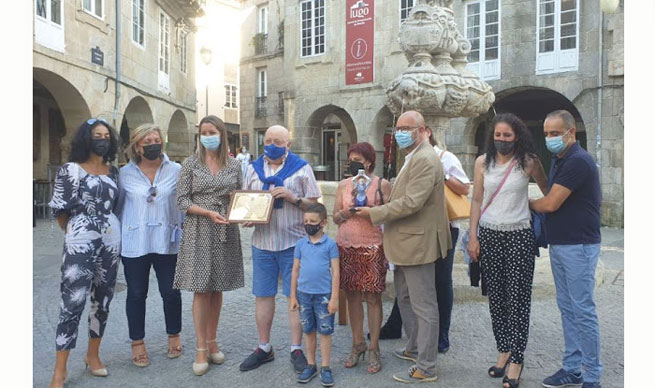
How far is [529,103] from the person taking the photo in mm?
18797

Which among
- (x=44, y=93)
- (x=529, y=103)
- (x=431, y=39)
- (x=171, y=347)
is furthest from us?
(x=529, y=103)

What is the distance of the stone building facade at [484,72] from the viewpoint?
13742 millimetres

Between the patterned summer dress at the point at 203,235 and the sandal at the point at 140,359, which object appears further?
the sandal at the point at 140,359

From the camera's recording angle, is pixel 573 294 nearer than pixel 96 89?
Yes

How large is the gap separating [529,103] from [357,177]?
1632 cm

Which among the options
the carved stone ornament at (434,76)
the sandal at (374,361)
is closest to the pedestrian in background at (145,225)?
the sandal at (374,361)

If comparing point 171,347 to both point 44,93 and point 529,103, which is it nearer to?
point 44,93

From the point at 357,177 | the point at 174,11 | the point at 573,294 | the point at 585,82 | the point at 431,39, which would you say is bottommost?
the point at 573,294

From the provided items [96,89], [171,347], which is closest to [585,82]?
[96,89]

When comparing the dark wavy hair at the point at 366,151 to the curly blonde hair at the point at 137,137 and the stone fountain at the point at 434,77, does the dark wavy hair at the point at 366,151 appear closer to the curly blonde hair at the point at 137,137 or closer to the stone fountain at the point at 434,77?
the curly blonde hair at the point at 137,137

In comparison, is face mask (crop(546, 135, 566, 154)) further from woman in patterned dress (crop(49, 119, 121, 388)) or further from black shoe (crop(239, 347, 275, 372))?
woman in patterned dress (crop(49, 119, 121, 388))

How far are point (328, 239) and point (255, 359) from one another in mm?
1068

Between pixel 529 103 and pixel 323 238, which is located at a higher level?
pixel 529 103

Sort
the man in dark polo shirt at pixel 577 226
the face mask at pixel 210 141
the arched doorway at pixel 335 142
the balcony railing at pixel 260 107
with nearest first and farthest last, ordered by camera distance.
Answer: the man in dark polo shirt at pixel 577 226 → the face mask at pixel 210 141 → the arched doorway at pixel 335 142 → the balcony railing at pixel 260 107
